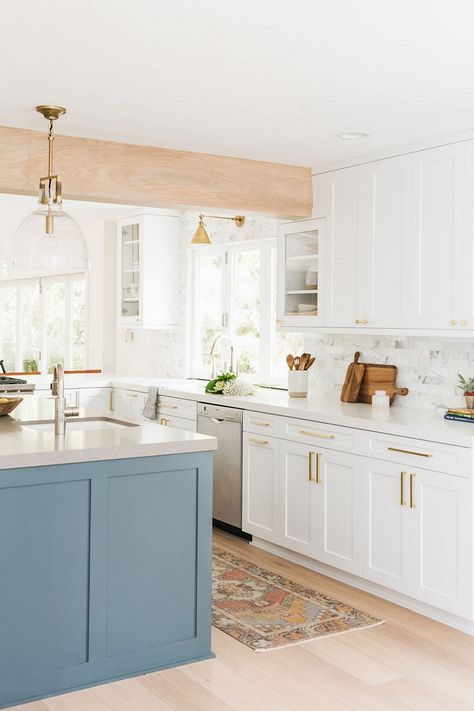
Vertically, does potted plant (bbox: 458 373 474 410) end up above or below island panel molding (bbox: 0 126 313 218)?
below

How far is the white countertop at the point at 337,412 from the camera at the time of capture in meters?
3.95

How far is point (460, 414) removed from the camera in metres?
4.23

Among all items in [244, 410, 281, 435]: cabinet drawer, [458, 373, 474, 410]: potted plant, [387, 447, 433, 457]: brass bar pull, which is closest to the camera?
[387, 447, 433, 457]: brass bar pull

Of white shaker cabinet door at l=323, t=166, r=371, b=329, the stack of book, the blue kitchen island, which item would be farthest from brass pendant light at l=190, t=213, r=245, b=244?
the blue kitchen island

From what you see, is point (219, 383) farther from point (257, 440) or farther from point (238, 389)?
point (257, 440)

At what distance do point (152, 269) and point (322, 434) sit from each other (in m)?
3.00

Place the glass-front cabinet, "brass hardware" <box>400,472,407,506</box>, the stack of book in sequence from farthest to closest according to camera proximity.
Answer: the glass-front cabinet < the stack of book < "brass hardware" <box>400,472,407,506</box>

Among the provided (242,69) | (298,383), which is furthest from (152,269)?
(242,69)

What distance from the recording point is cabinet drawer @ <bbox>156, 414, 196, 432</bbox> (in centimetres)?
580

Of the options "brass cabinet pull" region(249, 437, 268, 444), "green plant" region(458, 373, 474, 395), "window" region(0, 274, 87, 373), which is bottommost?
"brass cabinet pull" region(249, 437, 268, 444)

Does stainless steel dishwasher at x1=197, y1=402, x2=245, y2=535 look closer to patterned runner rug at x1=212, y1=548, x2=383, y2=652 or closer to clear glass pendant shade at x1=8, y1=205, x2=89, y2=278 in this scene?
patterned runner rug at x1=212, y1=548, x2=383, y2=652

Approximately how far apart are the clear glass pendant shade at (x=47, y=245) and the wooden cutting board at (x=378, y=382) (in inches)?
87.5

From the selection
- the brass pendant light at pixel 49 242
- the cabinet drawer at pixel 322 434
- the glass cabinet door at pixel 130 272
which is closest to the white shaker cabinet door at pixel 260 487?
the cabinet drawer at pixel 322 434

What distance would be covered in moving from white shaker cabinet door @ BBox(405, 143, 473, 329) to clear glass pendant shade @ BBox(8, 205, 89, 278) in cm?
186
